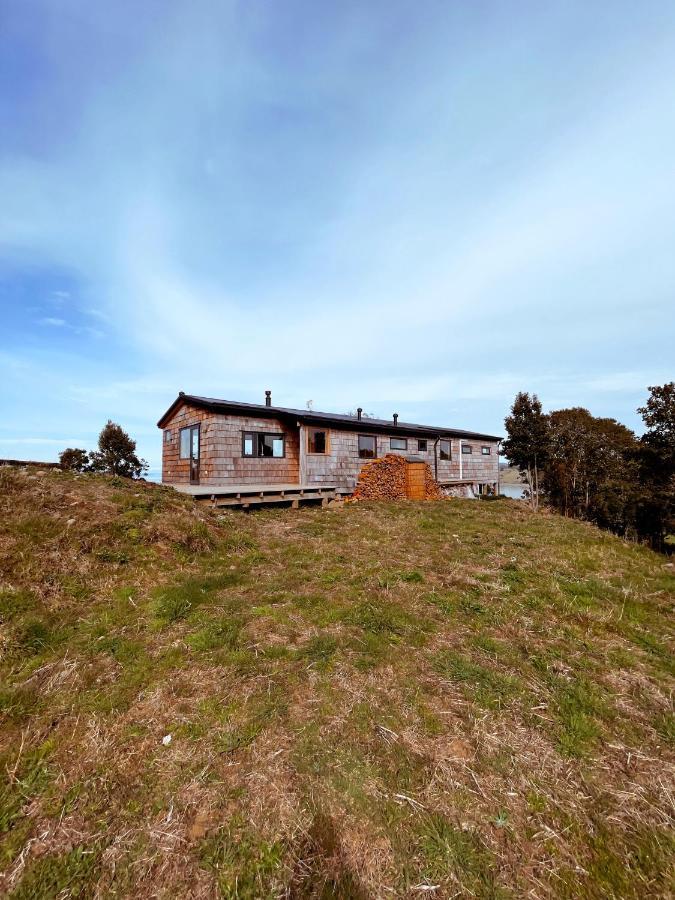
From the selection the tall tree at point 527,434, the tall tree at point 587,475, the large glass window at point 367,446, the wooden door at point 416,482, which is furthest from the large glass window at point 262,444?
the tall tree at point 587,475

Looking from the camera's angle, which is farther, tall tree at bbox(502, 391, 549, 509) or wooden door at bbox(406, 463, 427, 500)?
tall tree at bbox(502, 391, 549, 509)

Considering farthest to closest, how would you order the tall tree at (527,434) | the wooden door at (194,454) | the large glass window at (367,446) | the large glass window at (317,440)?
the tall tree at (527,434) < the large glass window at (367,446) < the large glass window at (317,440) < the wooden door at (194,454)

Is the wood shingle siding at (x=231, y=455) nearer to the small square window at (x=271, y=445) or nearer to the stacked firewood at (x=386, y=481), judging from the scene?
the small square window at (x=271, y=445)

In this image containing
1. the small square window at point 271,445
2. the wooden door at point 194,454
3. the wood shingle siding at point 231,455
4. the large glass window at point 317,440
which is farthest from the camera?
the large glass window at point 317,440

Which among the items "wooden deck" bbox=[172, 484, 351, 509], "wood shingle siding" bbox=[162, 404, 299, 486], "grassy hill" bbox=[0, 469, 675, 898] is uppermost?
"wood shingle siding" bbox=[162, 404, 299, 486]

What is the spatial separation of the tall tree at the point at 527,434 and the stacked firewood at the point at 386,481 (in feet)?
28.9

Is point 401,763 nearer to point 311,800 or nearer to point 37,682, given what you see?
point 311,800

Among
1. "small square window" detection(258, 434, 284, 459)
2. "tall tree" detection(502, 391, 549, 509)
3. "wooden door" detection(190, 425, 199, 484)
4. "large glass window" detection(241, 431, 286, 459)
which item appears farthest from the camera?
"tall tree" detection(502, 391, 549, 509)

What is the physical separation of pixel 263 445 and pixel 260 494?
10.6 ft

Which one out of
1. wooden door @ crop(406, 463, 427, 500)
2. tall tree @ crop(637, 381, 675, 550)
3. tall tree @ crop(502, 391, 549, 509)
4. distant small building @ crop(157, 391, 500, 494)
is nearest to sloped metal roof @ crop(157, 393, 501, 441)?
distant small building @ crop(157, 391, 500, 494)

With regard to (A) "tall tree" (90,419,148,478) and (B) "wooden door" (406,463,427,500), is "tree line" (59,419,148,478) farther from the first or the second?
(B) "wooden door" (406,463,427,500)

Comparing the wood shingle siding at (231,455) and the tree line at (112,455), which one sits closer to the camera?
the wood shingle siding at (231,455)

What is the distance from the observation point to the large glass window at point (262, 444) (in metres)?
16.6

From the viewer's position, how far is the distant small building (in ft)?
52.3
